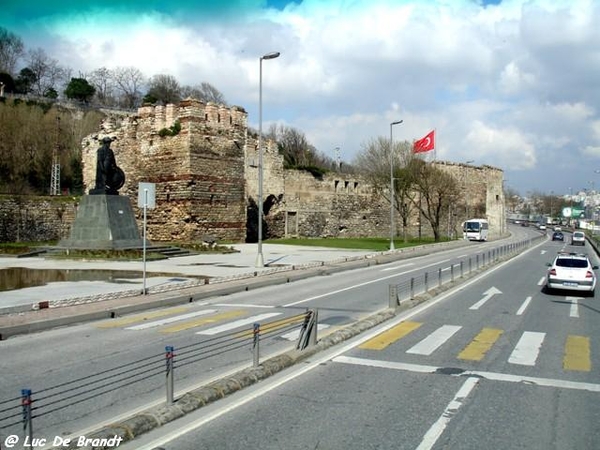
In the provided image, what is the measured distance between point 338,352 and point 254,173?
4085 centimetres

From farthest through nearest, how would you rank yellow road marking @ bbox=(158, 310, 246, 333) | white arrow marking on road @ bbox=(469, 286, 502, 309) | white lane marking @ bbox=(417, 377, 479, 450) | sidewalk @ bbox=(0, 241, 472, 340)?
white arrow marking on road @ bbox=(469, 286, 502, 309), sidewalk @ bbox=(0, 241, 472, 340), yellow road marking @ bbox=(158, 310, 246, 333), white lane marking @ bbox=(417, 377, 479, 450)

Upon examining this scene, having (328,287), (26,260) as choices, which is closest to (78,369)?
(328,287)

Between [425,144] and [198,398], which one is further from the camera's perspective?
[425,144]

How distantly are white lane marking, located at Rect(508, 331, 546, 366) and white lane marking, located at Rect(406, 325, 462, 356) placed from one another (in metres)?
1.28

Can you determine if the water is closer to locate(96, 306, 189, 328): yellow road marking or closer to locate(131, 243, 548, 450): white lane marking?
locate(96, 306, 189, 328): yellow road marking

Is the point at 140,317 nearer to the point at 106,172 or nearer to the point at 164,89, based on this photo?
the point at 106,172

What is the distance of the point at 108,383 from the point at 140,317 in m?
6.46

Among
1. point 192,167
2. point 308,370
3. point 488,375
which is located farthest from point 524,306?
point 192,167

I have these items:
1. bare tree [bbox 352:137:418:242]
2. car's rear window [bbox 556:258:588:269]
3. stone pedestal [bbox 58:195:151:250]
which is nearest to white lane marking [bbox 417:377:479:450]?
car's rear window [bbox 556:258:588:269]

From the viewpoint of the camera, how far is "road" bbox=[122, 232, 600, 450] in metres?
5.91

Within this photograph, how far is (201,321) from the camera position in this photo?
13.1 meters

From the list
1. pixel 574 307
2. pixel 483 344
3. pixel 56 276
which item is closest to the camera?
pixel 483 344

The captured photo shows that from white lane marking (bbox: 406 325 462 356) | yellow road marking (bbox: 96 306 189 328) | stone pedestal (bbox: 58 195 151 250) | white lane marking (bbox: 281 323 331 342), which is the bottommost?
yellow road marking (bbox: 96 306 189 328)

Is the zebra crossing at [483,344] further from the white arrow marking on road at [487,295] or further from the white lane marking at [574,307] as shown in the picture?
the white arrow marking on road at [487,295]
